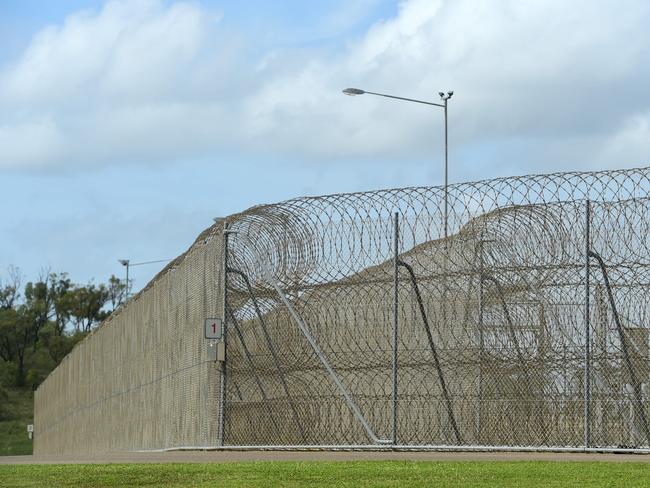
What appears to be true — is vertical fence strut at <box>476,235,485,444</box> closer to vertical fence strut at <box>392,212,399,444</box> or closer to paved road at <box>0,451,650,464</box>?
paved road at <box>0,451,650,464</box>

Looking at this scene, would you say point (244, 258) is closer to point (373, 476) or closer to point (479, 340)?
point (479, 340)

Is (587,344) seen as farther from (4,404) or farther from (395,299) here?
(4,404)

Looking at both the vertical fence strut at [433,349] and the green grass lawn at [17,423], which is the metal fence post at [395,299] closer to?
the vertical fence strut at [433,349]

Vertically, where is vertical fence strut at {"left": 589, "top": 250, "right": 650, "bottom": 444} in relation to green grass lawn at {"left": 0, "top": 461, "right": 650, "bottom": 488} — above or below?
above

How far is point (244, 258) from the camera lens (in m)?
18.9

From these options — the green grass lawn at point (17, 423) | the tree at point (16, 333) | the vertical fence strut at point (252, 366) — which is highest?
the tree at point (16, 333)

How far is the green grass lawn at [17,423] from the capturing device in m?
62.9

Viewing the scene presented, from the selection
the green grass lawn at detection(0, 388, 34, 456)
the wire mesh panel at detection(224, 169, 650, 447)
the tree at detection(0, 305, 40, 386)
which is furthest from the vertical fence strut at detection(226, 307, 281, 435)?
the tree at detection(0, 305, 40, 386)

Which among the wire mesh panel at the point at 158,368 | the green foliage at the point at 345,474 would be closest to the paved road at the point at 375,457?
the green foliage at the point at 345,474

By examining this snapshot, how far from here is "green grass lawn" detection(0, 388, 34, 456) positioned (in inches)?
2477

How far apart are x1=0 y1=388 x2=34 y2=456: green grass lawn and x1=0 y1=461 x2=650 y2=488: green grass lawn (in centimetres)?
4722

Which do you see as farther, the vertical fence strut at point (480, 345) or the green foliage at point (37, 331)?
the green foliage at point (37, 331)

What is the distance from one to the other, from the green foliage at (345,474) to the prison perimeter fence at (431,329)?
114 inches

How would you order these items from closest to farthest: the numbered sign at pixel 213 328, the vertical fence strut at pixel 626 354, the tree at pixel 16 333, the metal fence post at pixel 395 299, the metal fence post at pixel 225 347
Answer: the vertical fence strut at pixel 626 354 < the metal fence post at pixel 395 299 < the metal fence post at pixel 225 347 < the numbered sign at pixel 213 328 < the tree at pixel 16 333
